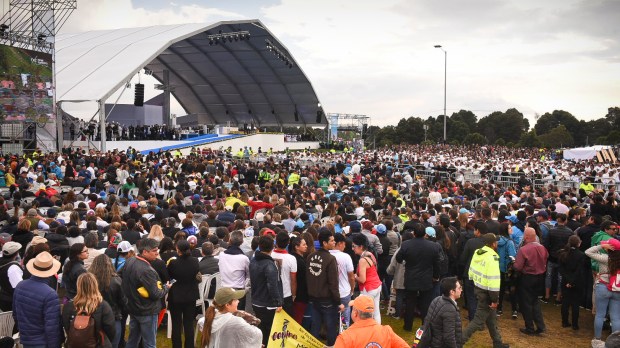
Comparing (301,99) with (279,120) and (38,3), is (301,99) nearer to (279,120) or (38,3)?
(279,120)

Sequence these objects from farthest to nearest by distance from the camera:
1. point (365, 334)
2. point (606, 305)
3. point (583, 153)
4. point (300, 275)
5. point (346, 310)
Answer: point (583, 153), point (606, 305), point (346, 310), point (300, 275), point (365, 334)

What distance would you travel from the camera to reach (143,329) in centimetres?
621

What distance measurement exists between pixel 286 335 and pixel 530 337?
13.8 feet

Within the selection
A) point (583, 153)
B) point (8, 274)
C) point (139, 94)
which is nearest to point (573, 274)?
point (8, 274)

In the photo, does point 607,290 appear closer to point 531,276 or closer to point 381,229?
point 531,276

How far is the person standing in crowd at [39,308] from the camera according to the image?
5.12 metres

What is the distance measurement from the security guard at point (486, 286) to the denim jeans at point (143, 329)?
13.1 feet

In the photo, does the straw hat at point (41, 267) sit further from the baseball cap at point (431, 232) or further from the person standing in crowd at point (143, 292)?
the baseball cap at point (431, 232)

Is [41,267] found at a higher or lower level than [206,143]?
lower

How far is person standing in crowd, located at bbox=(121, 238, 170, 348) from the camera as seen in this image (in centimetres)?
594

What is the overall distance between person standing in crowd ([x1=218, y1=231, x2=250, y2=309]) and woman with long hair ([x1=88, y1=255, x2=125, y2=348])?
4.46 feet

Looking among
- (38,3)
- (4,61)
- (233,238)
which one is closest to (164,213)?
(233,238)

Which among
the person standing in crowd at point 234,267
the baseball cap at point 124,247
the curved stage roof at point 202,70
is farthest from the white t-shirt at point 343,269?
the curved stage roof at point 202,70

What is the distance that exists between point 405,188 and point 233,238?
12626 mm
